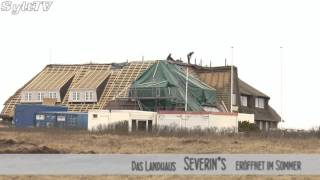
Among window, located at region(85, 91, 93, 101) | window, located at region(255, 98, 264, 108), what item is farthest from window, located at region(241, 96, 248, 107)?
window, located at region(85, 91, 93, 101)

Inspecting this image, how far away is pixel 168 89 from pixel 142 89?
9.93 ft

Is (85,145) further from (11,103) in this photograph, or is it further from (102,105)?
(11,103)

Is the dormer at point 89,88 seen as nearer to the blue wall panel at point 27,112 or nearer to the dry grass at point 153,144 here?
the blue wall panel at point 27,112

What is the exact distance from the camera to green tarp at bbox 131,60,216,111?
6756 cm

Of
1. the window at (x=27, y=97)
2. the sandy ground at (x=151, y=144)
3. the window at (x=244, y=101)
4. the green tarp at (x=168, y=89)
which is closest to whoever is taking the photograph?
the sandy ground at (x=151, y=144)

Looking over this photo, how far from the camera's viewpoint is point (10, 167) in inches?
774

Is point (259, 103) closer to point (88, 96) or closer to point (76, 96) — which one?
point (88, 96)

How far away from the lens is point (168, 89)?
6806 cm

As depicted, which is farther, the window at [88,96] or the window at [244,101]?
the window at [244,101]

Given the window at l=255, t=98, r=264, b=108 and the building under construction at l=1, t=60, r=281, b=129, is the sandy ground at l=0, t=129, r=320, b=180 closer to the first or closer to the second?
the building under construction at l=1, t=60, r=281, b=129

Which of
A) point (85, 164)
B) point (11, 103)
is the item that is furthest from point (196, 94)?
point (85, 164)

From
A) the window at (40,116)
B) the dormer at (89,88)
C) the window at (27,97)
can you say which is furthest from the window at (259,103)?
the window at (40,116)

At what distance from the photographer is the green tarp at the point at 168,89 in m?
67.6

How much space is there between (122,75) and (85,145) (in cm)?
4114
